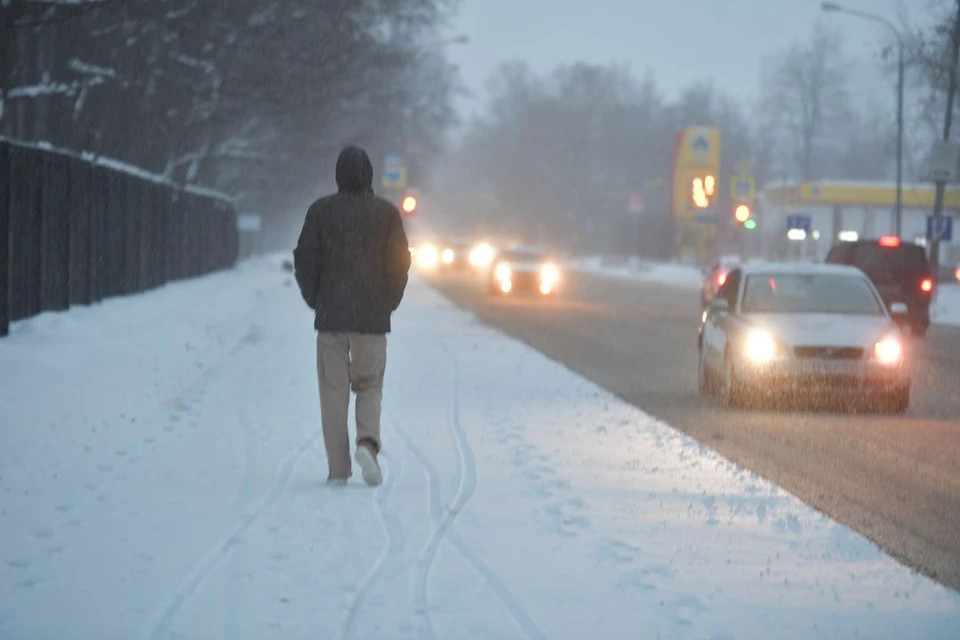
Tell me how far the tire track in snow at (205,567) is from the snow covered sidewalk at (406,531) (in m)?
0.02

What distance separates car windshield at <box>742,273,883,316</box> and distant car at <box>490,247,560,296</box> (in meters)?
29.6

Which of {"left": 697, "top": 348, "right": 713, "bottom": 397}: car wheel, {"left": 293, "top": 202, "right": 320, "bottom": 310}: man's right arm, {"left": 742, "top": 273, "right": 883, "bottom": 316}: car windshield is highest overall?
{"left": 293, "top": 202, "right": 320, "bottom": 310}: man's right arm

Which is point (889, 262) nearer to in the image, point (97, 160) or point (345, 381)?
point (97, 160)

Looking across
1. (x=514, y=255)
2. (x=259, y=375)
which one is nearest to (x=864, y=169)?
(x=514, y=255)

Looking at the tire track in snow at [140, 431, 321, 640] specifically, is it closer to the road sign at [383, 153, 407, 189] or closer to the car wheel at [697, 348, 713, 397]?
the car wheel at [697, 348, 713, 397]

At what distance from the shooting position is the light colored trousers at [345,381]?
9875 mm

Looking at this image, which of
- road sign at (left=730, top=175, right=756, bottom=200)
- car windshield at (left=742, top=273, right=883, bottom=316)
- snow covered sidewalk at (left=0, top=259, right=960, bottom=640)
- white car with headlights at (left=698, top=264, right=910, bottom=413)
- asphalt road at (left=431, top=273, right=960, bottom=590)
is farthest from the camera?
road sign at (left=730, top=175, right=756, bottom=200)

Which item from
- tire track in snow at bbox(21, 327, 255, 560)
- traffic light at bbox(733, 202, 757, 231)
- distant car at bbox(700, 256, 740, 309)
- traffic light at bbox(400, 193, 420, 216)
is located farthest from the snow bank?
tire track in snow at bbox(21, 327, 255, 560)

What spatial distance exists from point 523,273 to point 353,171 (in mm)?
37290

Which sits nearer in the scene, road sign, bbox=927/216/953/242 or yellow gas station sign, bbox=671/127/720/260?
road sign, bbox=927/216/953/242

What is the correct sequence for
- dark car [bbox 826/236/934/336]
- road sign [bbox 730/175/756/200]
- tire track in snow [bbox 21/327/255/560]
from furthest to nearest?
road sign [bbox 730/175/756/200]
dark car [bbox 826/236/934/336]
tire track in snow [bbox 21/327/255/560]

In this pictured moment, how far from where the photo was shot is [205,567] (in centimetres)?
762

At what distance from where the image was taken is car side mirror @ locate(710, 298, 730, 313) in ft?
57.2

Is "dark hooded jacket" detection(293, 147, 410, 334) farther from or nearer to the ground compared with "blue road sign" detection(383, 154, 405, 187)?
nearer to the ground
